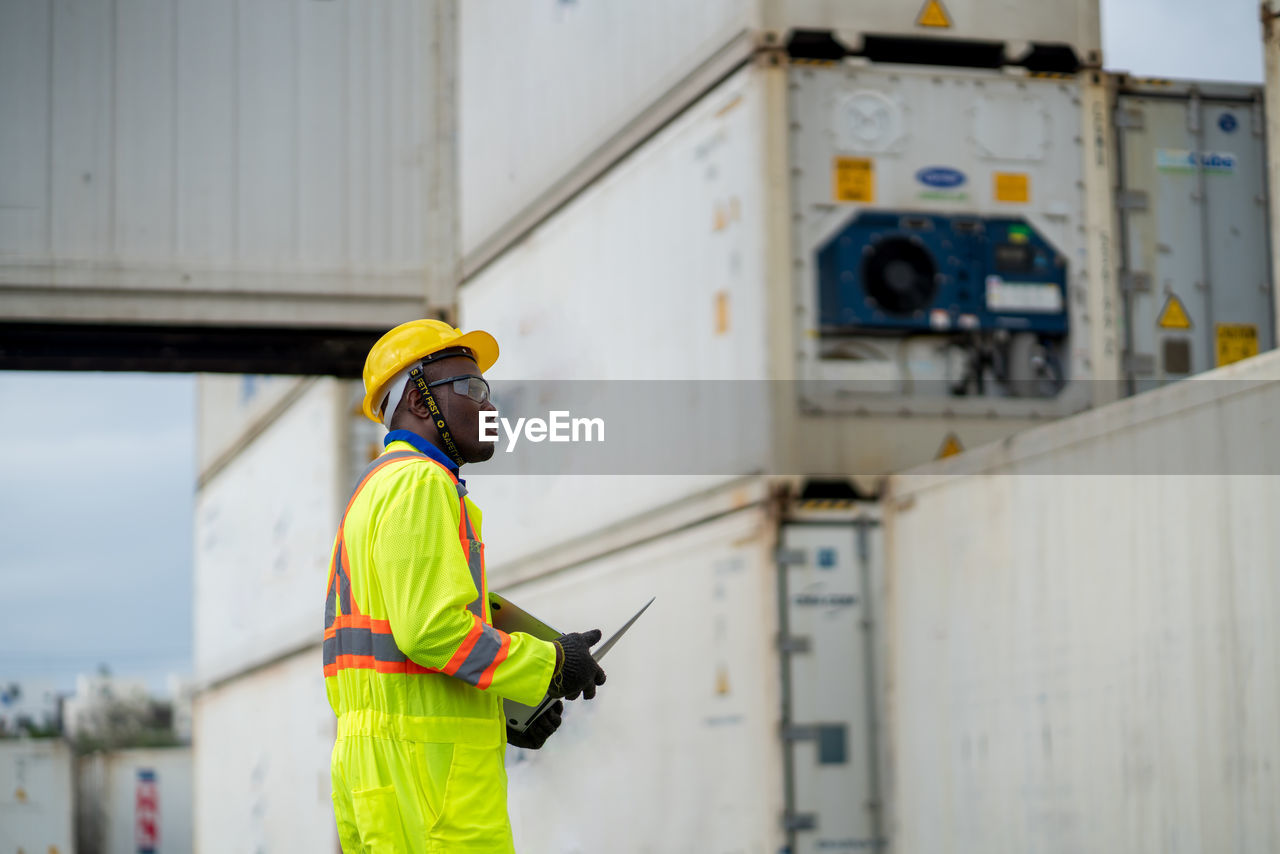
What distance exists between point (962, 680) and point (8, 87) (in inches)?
278

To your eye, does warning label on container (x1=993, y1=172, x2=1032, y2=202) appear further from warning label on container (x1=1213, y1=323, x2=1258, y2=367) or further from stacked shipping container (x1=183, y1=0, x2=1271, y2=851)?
warning label on container (x1=1213, y1=323, x2=1258, y2=367)

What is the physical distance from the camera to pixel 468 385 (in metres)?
3.49

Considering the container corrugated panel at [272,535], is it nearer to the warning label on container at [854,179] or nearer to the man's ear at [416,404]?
the warning label on container at [854,179]

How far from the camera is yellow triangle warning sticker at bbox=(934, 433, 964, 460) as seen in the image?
686cm

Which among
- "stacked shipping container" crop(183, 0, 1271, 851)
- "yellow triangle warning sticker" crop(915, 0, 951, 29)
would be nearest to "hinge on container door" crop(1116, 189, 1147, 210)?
"stacked shipping container" crop(183, 0, 1271, 851)

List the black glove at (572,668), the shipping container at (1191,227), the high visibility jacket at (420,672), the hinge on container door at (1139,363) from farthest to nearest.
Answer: the shipping container at (1191,227) → the hinge on container door at (1139,363) → the black glove at (572,668) → the high visibility jacket at (420,672)

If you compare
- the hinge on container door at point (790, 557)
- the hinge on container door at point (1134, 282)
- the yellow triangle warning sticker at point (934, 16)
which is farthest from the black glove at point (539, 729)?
the hinge on container door at point (1134, 282)

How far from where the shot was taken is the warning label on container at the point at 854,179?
695 centimetres

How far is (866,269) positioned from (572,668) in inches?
153

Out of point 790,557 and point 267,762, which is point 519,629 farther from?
point 267,762

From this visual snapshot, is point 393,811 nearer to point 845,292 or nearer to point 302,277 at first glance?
point 845,292

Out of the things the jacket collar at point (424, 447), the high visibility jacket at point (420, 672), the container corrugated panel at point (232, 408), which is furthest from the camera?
the container corrugated panel at point (232, 408)

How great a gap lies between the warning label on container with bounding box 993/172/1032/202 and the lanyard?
4.29m

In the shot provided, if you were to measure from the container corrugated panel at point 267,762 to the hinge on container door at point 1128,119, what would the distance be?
779cm
